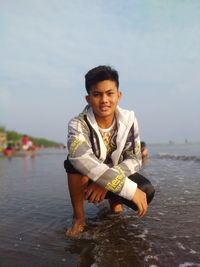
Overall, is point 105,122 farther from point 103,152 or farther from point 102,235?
point 102,235

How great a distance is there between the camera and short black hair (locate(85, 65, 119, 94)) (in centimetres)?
291

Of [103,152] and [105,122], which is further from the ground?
[105,122]

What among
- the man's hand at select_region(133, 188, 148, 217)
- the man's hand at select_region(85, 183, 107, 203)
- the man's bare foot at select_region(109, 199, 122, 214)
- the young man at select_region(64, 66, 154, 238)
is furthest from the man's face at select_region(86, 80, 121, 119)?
the man's bare foot at select_region(109, 199, 122, 214)

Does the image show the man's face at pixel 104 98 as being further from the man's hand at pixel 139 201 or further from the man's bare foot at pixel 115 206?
the man's bare foot at pixel 115 206

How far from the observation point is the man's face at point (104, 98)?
9.52ft

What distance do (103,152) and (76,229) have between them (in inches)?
29.3

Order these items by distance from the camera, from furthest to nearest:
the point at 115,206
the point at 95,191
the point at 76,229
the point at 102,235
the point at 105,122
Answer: the point at 115,206, the point at 105,122, the point at 95,191, the point at 76,229, the point at 102,235

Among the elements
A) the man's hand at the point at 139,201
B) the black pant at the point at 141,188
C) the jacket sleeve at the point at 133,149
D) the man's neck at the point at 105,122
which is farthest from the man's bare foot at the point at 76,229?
the man's neck at the point at 105,122

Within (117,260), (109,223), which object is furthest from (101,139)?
(117,260)

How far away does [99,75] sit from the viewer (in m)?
2.90

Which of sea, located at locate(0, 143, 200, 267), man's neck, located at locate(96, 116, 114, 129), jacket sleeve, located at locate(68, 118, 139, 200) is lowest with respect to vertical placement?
sea, located at locate(0, 143, 200, 267)

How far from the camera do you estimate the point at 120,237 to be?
2.54m

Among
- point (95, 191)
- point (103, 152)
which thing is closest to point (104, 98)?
point (103, 152)

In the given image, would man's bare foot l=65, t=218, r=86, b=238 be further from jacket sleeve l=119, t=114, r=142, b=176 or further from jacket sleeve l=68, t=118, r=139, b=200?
jacket sleeve l=119, t=114, r=142, b=176
